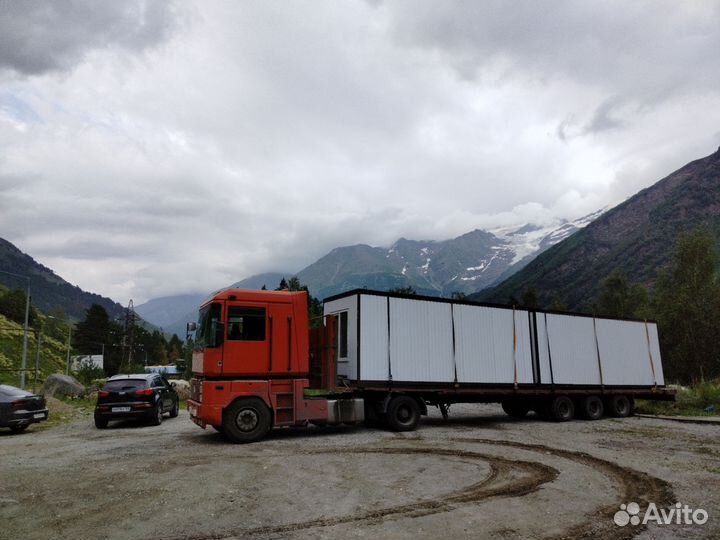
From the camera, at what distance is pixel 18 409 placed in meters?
13.9

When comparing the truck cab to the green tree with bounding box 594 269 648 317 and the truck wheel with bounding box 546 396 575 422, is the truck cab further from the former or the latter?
the green tree with bounding box 594 269 648 317

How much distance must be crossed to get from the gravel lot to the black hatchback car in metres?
2.01

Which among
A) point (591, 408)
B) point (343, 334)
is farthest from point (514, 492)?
point (591, 408)

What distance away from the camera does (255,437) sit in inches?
440

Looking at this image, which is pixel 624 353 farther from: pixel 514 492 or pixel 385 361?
pixel 514 492

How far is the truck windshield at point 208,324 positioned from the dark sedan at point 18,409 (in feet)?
22.1

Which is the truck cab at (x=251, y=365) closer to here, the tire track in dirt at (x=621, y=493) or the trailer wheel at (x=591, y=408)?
the tire track in dirt at (x=621, y=493)

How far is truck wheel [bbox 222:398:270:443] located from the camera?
11.0m

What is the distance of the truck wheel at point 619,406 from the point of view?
17281 millimetres

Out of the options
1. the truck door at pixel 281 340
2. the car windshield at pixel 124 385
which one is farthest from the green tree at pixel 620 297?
the car windshield at pixel 124 385

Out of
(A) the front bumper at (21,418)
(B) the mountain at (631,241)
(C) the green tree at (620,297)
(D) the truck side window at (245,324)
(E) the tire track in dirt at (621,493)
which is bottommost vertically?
(E) the tire track in dirt at (621,493)

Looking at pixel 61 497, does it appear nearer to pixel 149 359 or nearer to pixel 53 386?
pixel 53 386

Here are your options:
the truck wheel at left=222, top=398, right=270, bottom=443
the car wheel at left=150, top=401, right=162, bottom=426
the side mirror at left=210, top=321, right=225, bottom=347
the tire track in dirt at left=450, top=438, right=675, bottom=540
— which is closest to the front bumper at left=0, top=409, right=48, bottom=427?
the car wheel at left=150, top=401, right=162, bottom=426

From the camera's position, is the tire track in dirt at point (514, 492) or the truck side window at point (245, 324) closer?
the tire track in dirt at point (514, 492)
